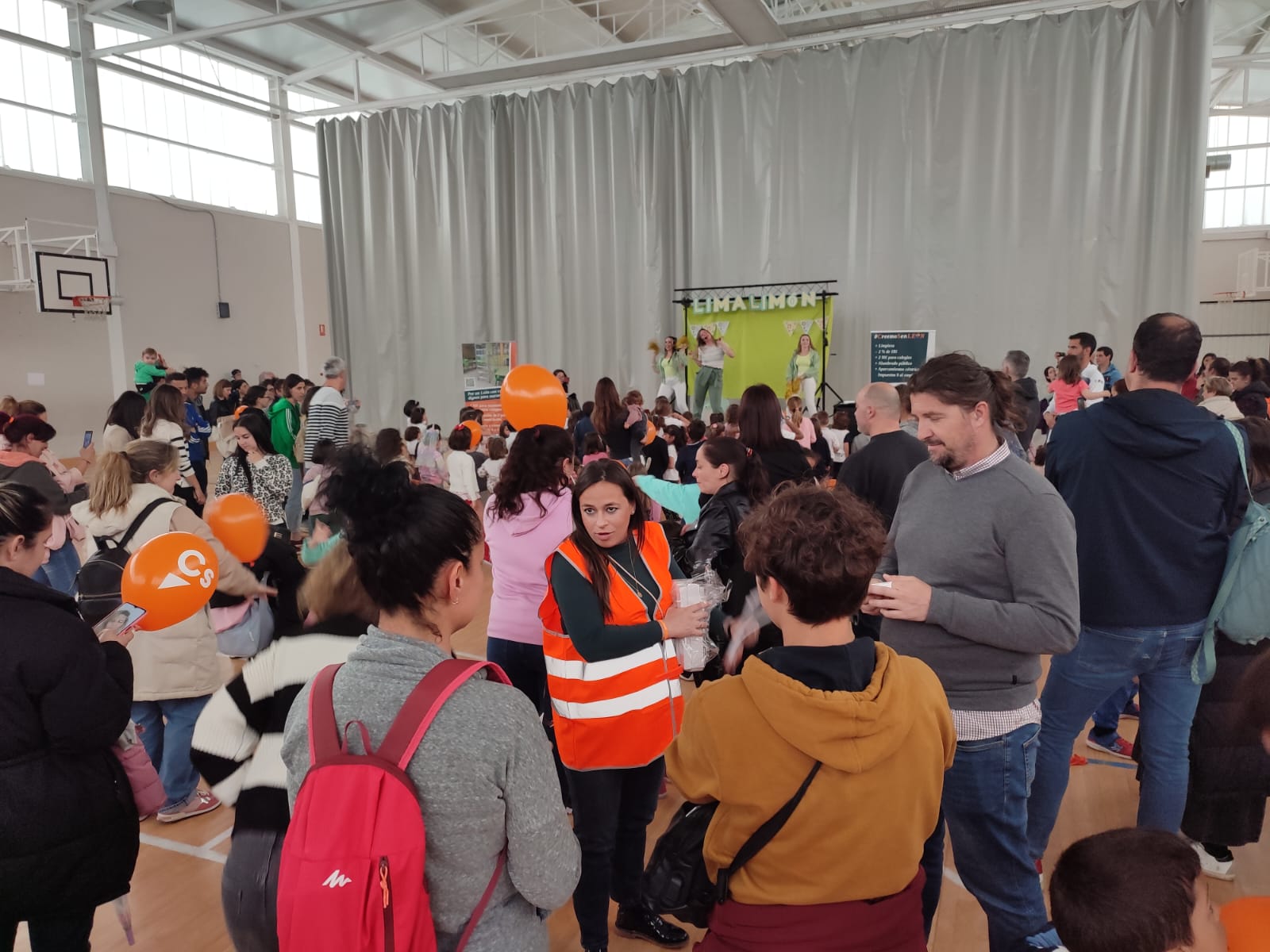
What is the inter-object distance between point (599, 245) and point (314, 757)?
40.4ft

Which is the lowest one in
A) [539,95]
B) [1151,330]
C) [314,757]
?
[314,757]

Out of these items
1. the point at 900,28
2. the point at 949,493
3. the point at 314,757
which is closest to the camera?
the point at 314,757

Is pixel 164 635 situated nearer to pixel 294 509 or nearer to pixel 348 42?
pixel 294 509

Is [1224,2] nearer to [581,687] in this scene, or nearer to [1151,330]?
[1151,330]

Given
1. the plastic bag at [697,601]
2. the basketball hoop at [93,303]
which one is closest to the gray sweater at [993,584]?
the plastic bag at [697,601]

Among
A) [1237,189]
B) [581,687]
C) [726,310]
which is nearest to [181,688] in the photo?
[581,687]

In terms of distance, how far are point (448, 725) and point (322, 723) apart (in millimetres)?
175

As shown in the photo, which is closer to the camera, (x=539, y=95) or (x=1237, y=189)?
(x=539, y=95)

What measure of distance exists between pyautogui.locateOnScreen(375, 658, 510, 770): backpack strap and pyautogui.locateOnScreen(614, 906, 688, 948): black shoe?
1474 millimetres

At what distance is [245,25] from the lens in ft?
35.0

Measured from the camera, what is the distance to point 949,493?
1.91 metres

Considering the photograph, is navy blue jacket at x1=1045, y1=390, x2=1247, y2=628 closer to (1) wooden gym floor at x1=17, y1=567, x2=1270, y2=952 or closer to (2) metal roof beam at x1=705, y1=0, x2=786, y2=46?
(1) wooden gym floor at x1=17, y1=567, x2=1270, y2=952

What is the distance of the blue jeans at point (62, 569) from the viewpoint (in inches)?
175

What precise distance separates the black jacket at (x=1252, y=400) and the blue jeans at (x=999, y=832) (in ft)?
12.4
